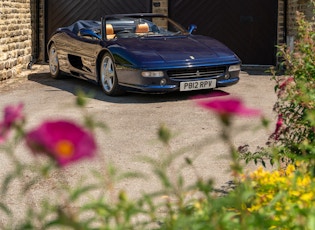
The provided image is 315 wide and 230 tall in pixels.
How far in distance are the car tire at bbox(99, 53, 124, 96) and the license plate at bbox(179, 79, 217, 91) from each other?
99cm

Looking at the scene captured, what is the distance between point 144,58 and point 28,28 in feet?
18.6

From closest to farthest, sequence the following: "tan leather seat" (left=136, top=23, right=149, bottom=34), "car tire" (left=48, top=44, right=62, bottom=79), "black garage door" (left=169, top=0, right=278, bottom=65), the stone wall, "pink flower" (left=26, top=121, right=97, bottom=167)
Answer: "pink flower" (left=26, top=121, right=97, bottom=167) → "tan leather seat" (left=136, top=23, right=149, bottom=34) → "car tire" (left=48, top=44, right=62, bottom=79) → the stone wall → "black garage door" (left=169, top=0, right=278, bottom=65)

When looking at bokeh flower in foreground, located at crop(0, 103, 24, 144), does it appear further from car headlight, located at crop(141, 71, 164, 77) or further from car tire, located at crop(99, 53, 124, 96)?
car tire, located at crop(99, 53, 124, 96)

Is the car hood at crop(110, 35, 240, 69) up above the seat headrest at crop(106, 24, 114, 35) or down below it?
below

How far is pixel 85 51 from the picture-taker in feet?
36.0

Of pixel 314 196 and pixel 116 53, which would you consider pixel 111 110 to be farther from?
pixel 314 196

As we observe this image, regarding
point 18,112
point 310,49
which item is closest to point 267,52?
point 310,49

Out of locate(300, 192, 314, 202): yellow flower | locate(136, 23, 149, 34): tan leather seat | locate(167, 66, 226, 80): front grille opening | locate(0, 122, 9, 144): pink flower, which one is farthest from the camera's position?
locate(136, 23, 149, 34): tan leather seat

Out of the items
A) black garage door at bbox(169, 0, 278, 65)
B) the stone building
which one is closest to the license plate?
the stone building

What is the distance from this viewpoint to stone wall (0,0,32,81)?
12406mm

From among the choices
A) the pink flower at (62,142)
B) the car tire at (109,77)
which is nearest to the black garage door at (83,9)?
the car tire at (109,77)

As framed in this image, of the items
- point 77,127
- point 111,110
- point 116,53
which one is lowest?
point 111,110

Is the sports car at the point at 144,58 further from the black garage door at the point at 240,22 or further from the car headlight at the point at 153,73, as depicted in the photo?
the black garage door at the point at 240,22

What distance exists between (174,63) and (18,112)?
25.3ft
